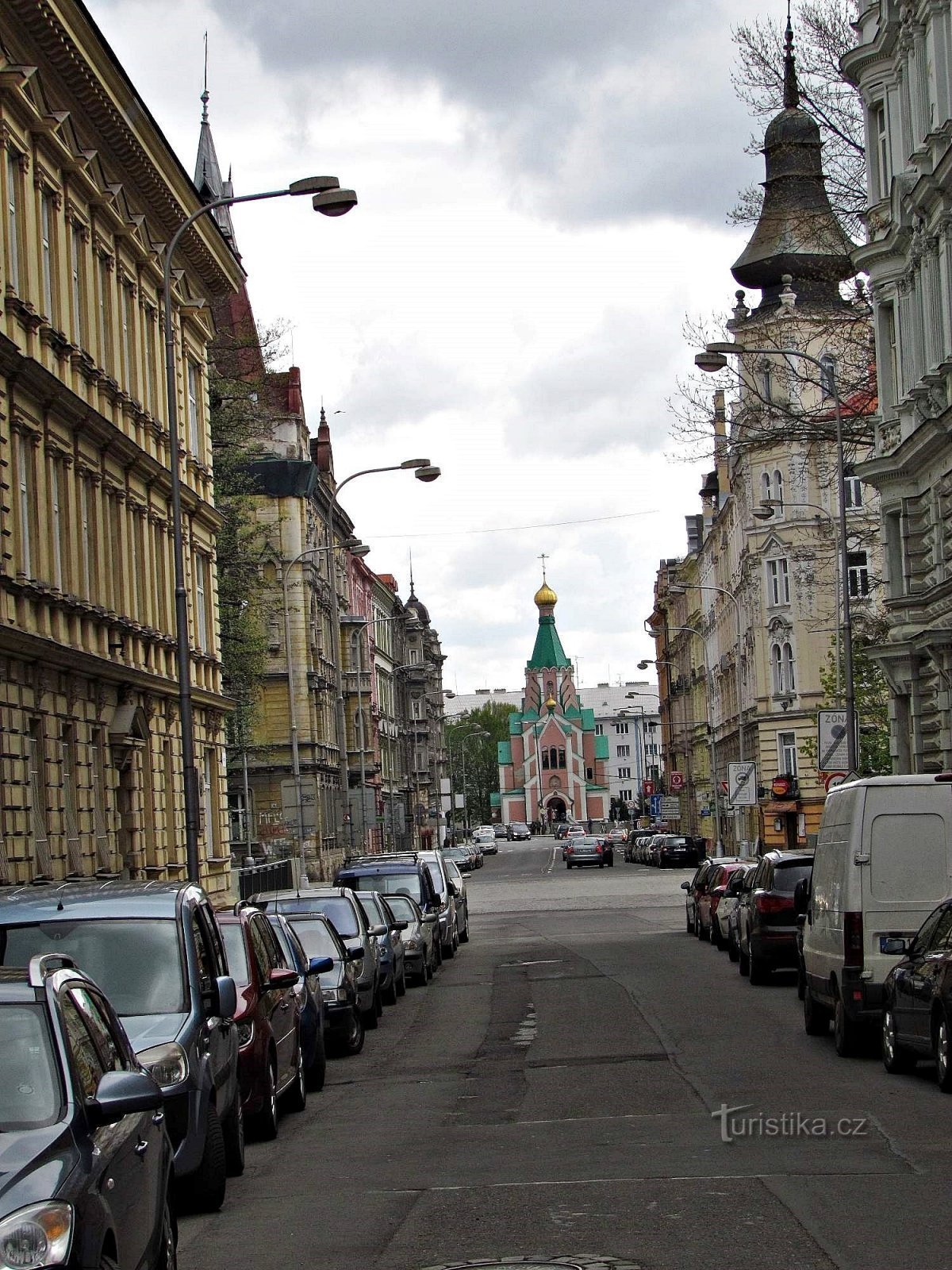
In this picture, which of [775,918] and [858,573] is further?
[858,573]

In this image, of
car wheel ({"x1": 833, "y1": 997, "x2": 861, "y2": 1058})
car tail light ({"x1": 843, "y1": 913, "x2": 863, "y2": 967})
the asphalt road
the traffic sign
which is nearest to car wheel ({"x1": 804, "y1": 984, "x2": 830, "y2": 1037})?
the asphalt road

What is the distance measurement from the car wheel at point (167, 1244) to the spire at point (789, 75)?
2649 cm

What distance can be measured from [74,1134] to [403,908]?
2380 centimetres

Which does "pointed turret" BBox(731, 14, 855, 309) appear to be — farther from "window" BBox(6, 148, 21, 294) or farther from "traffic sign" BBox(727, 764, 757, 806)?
"traffic sign" BBox(727, 764, 757, 806)

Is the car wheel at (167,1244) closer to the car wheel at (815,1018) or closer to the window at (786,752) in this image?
the car wheel at (815,1018)

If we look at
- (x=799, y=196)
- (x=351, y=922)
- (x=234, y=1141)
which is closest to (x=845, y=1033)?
(x=234, y=1141)

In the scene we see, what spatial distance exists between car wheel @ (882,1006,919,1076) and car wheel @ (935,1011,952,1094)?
37.4 inches

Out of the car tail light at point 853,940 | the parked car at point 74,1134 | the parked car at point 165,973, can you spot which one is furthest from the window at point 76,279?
the parked car at point 74,1134

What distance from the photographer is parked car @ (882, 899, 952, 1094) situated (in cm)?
1380

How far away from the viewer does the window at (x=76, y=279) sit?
29.9 m

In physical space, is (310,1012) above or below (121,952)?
below

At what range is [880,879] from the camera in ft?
53.9

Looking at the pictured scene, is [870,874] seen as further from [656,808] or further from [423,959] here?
[656,808]

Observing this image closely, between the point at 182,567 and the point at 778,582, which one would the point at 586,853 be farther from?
the point at 182,567
